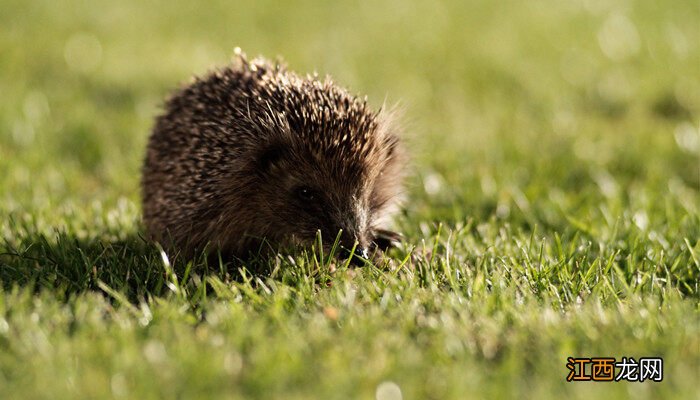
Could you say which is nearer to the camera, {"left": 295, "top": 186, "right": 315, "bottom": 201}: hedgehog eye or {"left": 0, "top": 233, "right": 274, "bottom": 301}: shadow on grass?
{"left": 0, "top": 233, "right": 274, "bottom": 301}: shadow on grass

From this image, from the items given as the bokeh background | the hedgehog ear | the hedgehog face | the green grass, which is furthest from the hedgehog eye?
the bokeh background

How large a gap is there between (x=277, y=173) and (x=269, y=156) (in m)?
0.11

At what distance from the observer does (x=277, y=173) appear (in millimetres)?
4645

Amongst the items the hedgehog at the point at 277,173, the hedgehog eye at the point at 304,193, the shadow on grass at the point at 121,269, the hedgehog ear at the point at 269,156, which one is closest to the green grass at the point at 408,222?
the shadow on grass at the point at 121,269

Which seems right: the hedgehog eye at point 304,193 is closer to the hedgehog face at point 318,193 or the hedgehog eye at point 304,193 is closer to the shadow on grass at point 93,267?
the hedgehog face at point 318,193

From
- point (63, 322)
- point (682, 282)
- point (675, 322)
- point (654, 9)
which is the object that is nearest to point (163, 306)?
point (63, 322)

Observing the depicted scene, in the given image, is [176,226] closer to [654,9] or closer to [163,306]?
[163,306]

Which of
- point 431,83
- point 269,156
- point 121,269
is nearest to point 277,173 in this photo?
point 269,156

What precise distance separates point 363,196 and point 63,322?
1.82 m

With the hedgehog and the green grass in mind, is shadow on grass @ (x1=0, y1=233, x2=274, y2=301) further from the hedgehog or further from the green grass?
the hedgehog

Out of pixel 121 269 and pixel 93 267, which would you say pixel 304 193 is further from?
pixel 93 267

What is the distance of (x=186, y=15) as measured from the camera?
440 inches

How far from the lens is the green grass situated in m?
3.08

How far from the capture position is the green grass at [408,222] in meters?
3.08
